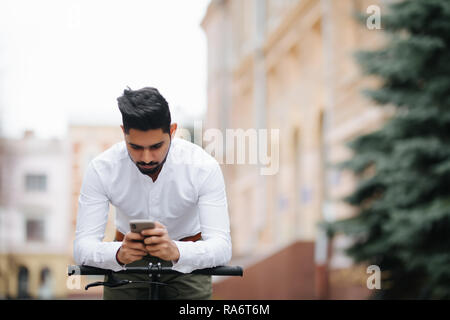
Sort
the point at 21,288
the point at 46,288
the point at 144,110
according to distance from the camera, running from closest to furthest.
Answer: the point at 144,110 < the point at 46,288 < the point at 21,288

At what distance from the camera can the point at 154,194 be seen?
1.84 meters

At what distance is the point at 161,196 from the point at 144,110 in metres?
0.23

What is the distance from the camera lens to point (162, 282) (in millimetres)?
1938

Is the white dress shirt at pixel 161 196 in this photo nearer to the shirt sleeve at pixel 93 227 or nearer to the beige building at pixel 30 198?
the shirt sleeve at pixel 93 227

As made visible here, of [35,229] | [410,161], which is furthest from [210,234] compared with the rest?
[35,229]

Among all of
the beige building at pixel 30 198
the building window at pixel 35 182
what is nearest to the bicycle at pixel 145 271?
the beige building at pixel 30 198

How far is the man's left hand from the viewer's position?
1627 millimetres

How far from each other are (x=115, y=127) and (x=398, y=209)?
595cm

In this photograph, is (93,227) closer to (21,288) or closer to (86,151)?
(86,151)

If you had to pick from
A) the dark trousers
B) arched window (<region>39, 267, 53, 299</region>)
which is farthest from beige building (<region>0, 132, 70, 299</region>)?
the dark trousers

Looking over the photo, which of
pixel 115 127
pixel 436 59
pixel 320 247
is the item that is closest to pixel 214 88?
pixel 320 247

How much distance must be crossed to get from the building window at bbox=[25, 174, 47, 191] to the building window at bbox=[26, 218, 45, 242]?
1.49 metres

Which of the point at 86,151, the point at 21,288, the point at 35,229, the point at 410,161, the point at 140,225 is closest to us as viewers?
the point at 140,225
